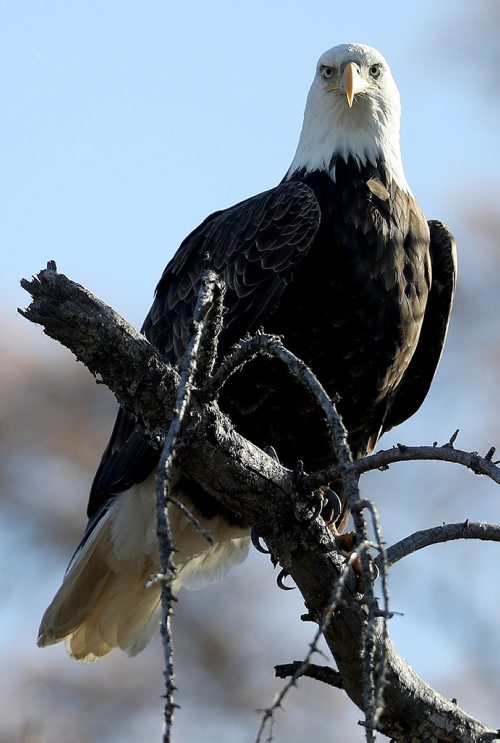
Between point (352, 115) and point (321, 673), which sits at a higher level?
point (352, 115)

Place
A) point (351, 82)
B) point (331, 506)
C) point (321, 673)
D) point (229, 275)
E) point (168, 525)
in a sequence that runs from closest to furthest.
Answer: point (168, 525)
point (321, 673)
point (229, 275)
point (331, 506)
point (351, 82)

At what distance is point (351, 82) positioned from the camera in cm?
543

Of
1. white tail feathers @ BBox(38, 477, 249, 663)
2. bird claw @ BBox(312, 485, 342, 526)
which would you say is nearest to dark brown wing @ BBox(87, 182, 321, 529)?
white tail feathers @ BBox(38, 477, 249, 663)

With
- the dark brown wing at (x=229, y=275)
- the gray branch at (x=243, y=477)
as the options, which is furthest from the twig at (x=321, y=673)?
the dark brown wing at (x=229, y=275)

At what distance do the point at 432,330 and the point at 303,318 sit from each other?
981mm

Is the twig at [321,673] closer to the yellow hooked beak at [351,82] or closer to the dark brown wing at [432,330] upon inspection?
the dark brown wing at [432,330]

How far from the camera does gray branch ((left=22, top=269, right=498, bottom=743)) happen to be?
3197mm

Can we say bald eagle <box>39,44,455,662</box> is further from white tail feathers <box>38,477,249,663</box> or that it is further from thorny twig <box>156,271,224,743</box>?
thorny twig <box>156,271,224,743</box>

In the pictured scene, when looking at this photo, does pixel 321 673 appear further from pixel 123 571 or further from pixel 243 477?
pixel 123 571

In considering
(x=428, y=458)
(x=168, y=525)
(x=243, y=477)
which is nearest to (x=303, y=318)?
(x=243, y=477)

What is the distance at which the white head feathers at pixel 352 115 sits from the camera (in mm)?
5496

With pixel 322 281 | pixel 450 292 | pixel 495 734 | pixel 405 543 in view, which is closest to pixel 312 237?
pixel 322 281

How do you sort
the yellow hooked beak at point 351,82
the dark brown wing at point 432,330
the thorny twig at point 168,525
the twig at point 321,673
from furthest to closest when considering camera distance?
the dark brown wing at point 432,330
the yellow hooked beak at point 351,82
the twig at point 321,673
the thorny twig at point 168,525

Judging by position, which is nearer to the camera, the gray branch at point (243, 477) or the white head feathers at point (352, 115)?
the gray branch at point (243, 477)
